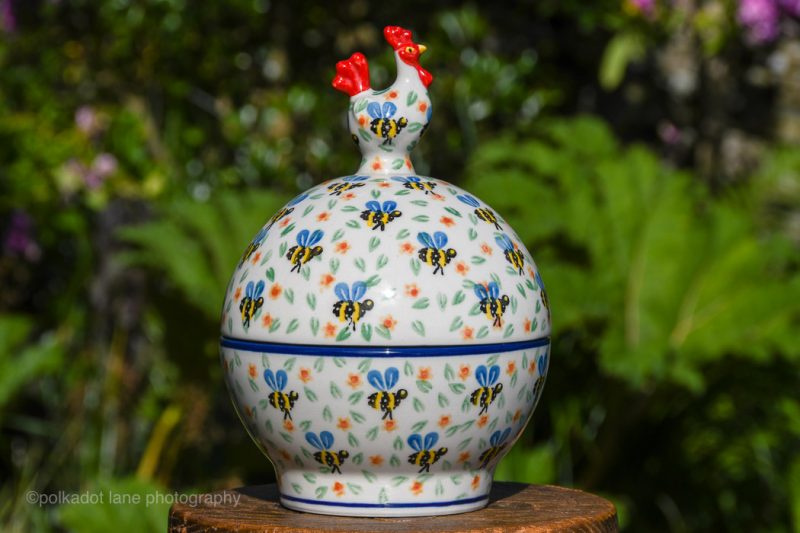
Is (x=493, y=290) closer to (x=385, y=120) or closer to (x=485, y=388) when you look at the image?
(x=485, y=388)

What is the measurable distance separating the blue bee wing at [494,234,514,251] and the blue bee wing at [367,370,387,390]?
27 centimetres

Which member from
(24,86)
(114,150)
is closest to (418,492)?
(114,150)

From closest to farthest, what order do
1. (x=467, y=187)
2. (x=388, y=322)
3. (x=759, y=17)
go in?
(x=388, y=322) → (x=467, y=187) → (x=759, y=17)

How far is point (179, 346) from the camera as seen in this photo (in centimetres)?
410

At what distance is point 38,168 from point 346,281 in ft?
11.4

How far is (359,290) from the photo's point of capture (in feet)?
5.29

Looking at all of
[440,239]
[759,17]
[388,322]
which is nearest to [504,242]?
[440,239]

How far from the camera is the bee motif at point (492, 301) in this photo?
1.64m

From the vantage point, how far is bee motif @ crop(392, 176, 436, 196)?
1767mm

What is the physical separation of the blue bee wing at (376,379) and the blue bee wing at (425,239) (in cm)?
19

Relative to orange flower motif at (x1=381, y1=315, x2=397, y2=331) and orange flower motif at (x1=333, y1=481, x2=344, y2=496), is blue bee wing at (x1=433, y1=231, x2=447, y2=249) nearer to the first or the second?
orange flower motif at (x1=381, y1=315, x2=397, y2=331)

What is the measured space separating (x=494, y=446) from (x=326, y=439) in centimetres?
25

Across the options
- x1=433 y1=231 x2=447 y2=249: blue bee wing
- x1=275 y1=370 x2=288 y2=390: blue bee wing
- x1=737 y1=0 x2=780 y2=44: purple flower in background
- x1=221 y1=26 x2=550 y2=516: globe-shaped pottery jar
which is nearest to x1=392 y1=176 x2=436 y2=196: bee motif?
x1=221 y1=26 x2=550 y2=516: globe-shaped pottery jar

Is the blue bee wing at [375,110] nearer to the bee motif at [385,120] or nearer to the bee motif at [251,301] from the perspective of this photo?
the bee motif at [385,120]
